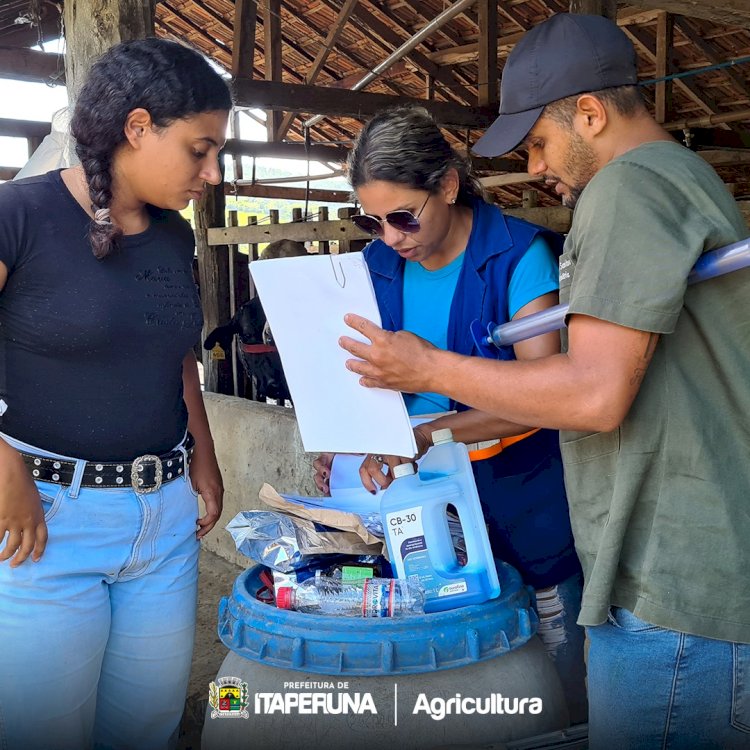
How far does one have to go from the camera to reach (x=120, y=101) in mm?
1650

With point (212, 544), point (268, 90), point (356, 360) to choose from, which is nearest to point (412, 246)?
point (356, 360)

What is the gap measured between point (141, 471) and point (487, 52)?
6.77 metres

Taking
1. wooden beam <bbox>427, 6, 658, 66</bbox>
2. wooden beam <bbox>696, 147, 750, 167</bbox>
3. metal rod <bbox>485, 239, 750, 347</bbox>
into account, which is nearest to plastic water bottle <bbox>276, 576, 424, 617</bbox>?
metal rod <bbox>485, 239, 750, 347</bbox>

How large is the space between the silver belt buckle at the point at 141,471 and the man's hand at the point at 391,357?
18.5 inches

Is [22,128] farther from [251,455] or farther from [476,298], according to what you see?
[476,298]

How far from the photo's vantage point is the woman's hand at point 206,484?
202cm

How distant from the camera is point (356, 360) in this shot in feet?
5.43

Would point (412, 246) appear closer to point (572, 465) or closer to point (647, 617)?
point (572, 465)

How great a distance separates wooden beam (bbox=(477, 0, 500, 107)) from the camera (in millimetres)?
7471

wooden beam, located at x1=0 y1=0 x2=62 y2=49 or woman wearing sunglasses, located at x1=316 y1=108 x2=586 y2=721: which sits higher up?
wooden beam, located at x1=0 y1=0 x2=62 y2=49

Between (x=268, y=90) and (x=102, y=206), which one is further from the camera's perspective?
(x=268, y=90)

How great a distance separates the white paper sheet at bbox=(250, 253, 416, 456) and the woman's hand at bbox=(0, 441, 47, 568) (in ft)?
1.88

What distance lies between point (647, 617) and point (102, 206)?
49.7 inches

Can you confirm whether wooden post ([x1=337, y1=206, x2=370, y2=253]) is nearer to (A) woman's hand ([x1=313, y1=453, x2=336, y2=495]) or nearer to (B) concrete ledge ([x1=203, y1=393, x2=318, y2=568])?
(B) concrete ledge ([x1=203, y1=393, x2=318, y2=568])
